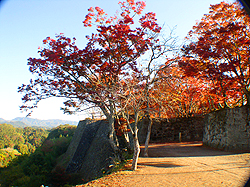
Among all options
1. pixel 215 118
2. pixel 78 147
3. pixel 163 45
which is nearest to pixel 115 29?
pixel 163 45

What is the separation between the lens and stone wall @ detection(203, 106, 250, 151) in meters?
8.01

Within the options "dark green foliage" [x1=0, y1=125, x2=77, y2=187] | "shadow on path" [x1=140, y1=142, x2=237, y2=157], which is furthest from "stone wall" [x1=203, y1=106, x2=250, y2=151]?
"dark green foliage" [x1=0, y1=125, x2=77, y2=187]

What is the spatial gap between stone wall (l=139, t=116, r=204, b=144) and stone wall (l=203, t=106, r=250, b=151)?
3.98 meters

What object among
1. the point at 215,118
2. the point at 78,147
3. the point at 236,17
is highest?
the point at 236,17

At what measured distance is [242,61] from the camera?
28.1 ft

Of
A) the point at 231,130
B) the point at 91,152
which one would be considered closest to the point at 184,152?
the point at 231,130

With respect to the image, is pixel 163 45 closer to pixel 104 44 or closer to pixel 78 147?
pixel 104 44

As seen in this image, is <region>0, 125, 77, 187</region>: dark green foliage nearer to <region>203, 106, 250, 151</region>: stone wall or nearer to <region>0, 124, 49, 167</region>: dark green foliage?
<region>203, 106, 250, 151</region>: stone wall

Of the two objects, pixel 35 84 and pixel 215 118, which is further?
pixel 215 118

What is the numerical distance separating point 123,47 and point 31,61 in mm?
3793

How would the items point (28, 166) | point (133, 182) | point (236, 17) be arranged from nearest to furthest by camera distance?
point (133, 182) < point (236, 17) < point (28, 166)

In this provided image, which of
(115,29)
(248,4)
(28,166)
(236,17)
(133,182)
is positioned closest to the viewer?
(248,4)

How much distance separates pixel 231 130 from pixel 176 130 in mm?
5922

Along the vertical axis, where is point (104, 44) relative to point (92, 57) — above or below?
above
